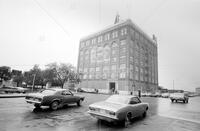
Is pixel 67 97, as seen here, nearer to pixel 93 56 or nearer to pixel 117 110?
pixel 117 110

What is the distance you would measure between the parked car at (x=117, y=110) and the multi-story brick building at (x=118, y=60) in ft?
132

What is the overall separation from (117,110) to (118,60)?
48.0 m

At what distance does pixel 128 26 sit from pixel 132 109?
51.7 m

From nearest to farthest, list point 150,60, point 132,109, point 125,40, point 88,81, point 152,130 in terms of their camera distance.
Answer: point 152,130 < point 132,109 < point 125,40 < point 88,81 < point 150,60

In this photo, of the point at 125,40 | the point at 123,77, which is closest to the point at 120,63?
the point at 123,77

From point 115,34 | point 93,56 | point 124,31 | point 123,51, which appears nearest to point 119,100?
point 123,51

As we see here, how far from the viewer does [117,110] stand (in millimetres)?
5656

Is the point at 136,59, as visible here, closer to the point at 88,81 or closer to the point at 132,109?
the point at 88,81

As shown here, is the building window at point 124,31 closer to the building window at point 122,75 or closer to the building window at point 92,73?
the building window at point 122,75

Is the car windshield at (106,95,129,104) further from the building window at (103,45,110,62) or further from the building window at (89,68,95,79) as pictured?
the building window at (89,68,95,79)

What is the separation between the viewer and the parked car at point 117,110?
567 centimetres

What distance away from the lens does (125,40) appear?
53.6m

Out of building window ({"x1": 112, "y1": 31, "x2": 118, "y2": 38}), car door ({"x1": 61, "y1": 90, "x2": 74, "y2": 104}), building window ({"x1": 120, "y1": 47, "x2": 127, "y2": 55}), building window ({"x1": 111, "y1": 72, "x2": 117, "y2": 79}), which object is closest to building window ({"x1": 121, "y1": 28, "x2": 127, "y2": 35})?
building window ({"x1": 112, "y1": 31, "x2": 118, "y2": 38})

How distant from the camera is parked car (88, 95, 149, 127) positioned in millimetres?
5668
